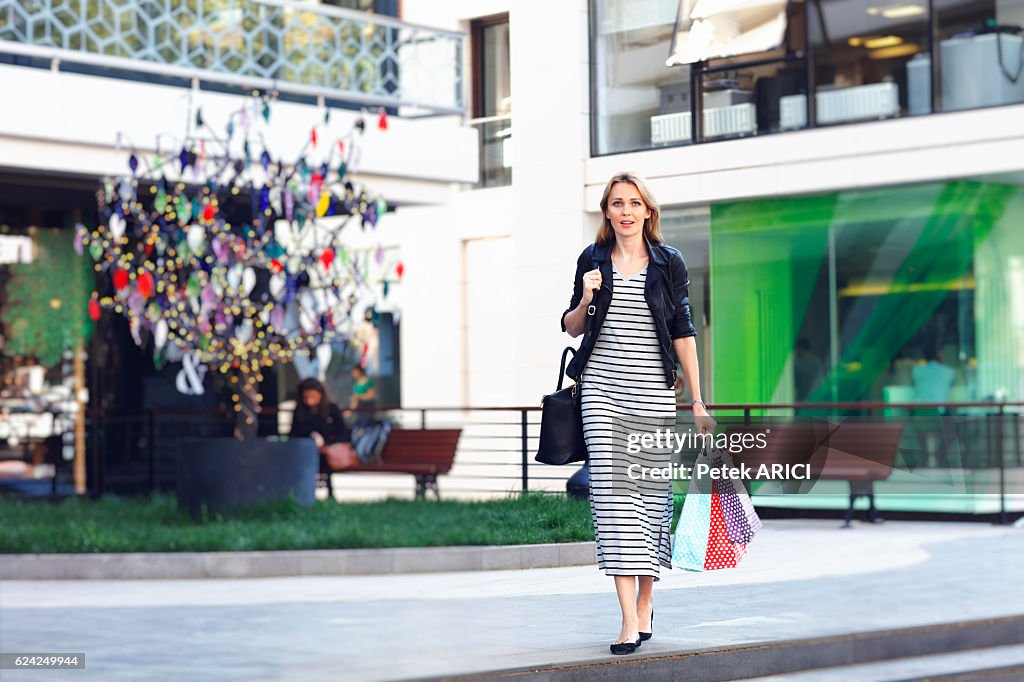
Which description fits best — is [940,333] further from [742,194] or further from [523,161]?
[523,161]

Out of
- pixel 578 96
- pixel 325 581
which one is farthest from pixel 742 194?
pixel 325 581

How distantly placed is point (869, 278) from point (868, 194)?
30.7 inches

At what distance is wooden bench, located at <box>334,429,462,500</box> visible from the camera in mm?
12531

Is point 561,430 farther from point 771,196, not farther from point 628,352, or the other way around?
point 771,196

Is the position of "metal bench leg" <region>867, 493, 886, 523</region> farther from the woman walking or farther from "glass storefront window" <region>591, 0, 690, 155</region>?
A: the woman walking

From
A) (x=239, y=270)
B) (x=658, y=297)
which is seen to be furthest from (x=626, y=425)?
(x=239, y=270)

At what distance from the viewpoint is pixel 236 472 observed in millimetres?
11031

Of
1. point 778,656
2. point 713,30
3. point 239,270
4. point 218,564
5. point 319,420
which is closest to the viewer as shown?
point 778,656

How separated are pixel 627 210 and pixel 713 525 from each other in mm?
1054

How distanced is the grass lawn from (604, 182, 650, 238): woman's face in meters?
2.17

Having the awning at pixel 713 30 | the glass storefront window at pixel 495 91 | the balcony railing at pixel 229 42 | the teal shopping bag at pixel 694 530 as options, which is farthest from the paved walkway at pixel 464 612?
the balcony railing at pixel 229 42

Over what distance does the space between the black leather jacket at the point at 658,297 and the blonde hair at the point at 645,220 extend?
22 mm

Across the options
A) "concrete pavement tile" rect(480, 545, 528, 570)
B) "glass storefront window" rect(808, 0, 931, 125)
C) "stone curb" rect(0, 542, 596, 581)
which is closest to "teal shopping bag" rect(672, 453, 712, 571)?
"concrete pavement tile" rect(480, 545, 528, 570)

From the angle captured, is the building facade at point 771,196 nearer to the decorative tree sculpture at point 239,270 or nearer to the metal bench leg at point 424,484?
the metal bench leg at point 424,484
